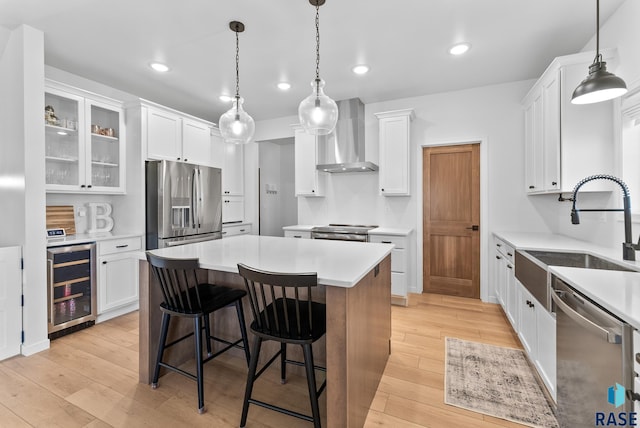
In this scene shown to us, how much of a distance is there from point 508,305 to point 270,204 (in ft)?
14.8

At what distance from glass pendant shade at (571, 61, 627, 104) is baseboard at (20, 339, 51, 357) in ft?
14.5

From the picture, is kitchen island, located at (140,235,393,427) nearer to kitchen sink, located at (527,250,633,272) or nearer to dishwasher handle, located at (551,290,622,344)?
dishwasher handle, located at (551,290,622,344)

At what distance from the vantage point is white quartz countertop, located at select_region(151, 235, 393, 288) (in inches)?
61.8

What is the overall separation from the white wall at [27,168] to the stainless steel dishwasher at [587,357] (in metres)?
3.77

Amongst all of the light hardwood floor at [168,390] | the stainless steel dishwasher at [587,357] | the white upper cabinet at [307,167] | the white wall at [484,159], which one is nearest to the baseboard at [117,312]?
the light hardwood floor at [168,390]

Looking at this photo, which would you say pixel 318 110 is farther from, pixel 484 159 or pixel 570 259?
pixel 484 159

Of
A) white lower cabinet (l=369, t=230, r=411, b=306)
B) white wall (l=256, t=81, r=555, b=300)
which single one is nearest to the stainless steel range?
white lower cabinet (l=369, t=230, r=411, b=306)

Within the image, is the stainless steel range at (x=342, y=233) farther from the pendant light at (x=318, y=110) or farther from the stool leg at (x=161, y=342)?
the stool leg at (x=161, y=342)

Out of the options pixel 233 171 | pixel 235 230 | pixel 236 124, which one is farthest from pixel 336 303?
pixel 233 171

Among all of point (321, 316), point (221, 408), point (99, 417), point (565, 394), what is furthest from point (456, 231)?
point (99, 417)

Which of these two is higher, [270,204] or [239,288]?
[270,204]

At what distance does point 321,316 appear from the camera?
5.50 feet

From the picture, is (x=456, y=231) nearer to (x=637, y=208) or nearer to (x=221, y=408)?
(x=637, y=208)

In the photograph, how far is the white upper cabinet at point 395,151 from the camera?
3965 millimetres
